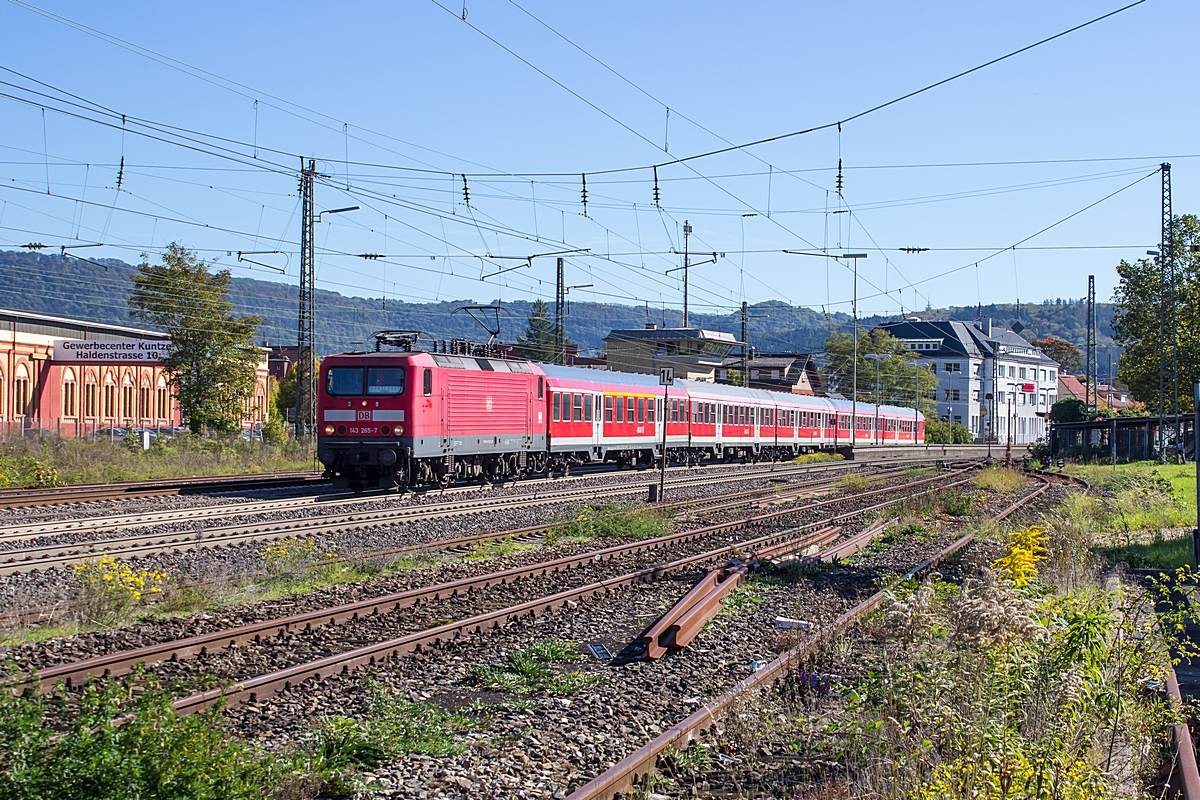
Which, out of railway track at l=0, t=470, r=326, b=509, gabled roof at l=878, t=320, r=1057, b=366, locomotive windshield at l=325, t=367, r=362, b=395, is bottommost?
railway track at l=0, t=470, r=326, b=509

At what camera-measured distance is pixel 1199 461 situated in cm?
1277

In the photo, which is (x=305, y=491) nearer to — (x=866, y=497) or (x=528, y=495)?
(x=528, y=495)

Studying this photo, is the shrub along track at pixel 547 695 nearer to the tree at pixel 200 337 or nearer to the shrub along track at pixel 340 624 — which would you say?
the shrub along track at pixel 340 624

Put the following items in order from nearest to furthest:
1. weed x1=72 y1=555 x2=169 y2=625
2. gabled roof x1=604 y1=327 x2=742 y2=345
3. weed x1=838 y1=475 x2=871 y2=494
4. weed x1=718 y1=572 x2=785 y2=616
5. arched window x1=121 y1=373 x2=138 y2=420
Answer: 1. weed x1=72 y1=555 x2=169 y2=625
2. weed x1=718 y1=572 x2=785 y2=616
3. weed x1=838 y1=475 x2=871 y2=494
4. arched window x1=121 y1=373 x2=138 y2=420
5. gabled roof x1=604 y1=327 x2=742 y2=345

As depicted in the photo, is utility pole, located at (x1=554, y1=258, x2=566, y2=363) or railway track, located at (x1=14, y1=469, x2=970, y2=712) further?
utility pole, located at (x1=554, y1=258, x2=566, y2=363)

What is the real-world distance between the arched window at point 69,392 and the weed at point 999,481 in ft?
133

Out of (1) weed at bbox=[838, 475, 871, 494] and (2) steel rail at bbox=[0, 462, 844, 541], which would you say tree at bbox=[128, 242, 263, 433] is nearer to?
(2) steel rail at bbox=[0, 462, 844, 541]

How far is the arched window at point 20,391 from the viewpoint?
47.4 meters

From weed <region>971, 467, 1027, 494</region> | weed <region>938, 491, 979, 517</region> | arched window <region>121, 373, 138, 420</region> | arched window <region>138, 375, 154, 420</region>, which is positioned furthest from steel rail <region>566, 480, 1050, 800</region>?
arched window <region>138, 375, 154, 420</region>

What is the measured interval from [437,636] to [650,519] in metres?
9.62

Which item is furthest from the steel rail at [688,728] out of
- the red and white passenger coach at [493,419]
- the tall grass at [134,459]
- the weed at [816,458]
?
the weed at [816,458]

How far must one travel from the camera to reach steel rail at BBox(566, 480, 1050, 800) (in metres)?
5.79

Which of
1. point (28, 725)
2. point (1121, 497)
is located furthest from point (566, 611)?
point (1121, 497)

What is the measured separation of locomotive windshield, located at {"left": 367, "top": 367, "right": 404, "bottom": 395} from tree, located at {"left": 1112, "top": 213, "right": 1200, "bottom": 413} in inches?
1537
